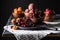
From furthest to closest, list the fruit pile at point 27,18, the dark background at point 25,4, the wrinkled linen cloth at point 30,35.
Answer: the dark background at point 25,4 < the fruit pile at point 27,18 < the wrinkled linen cloth at point 30,35

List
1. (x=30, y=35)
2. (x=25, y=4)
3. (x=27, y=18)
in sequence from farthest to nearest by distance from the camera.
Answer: (x=25, y=4) < (x=27, y=18) < (x=30, y=35)

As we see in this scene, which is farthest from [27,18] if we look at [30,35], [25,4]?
[25,4]

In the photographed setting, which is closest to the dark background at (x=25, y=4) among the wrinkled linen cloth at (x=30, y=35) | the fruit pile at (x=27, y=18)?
the fruit pile at (x=27, y=18)

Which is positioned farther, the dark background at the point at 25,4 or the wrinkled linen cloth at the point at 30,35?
the dark background at the point at 25,4

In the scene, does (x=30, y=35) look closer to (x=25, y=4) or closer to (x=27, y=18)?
(x=27, y=18)

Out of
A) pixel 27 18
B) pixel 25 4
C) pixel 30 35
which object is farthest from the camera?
pixel 25 4

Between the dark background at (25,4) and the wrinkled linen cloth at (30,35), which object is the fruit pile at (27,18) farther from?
the dark background at (25,4)

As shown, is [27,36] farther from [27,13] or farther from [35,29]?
[27,13]

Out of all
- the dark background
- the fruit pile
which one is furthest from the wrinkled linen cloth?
the dark background

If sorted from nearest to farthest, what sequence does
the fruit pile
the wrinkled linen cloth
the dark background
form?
the wrinkled linen cloth
the fruit pile
the dark background

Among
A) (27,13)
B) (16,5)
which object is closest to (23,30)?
(27,13)

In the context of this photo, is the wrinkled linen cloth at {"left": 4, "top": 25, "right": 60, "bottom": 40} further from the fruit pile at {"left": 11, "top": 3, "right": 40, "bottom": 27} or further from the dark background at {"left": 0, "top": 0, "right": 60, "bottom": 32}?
the dark background at {"left": 0, "top": 0, "right": 60, "bottom": 32}

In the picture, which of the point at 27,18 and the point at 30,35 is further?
the point at 27,18
